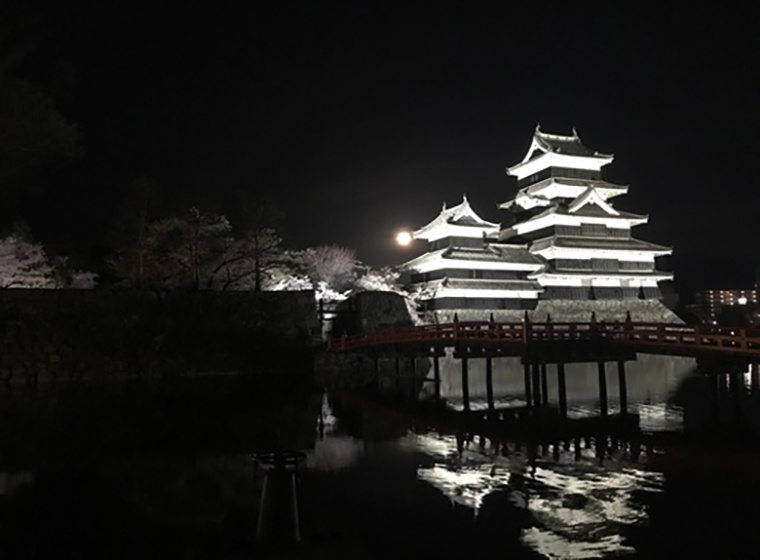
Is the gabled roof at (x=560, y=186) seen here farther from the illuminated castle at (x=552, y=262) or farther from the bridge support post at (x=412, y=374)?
the bridge support post at (x=412, y=374)

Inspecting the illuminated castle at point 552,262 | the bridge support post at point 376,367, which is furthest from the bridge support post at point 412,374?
the illuminated castle at point 552,262

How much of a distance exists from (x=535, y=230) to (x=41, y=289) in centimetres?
3107

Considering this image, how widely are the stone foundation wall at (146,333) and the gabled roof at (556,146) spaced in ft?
71.6

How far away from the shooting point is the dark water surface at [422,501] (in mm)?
6922

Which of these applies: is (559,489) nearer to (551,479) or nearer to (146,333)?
(551,479)

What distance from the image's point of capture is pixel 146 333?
28.0m

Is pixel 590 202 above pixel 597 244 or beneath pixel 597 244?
above

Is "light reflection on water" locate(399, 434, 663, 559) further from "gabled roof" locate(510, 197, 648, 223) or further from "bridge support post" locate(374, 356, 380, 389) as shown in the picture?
"gabled roof" locate(510, 197, 648, 223)

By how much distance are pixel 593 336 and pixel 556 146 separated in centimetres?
2811

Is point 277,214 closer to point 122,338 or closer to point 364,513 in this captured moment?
point 122,338

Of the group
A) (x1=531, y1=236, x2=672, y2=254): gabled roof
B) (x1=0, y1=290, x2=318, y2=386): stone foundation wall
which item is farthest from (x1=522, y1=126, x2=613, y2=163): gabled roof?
(x1=0, y1=290, x2=318, y2=386): stone foundation wall

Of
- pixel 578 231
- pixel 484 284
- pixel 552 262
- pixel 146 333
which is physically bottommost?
pixel 146 333

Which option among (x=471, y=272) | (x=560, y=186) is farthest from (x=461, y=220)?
(x=560, y=186)

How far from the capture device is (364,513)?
8430 millimetres
